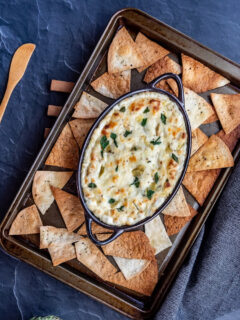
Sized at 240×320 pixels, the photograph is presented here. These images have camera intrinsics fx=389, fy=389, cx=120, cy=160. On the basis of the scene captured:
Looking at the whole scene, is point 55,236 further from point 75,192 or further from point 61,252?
point 75,192

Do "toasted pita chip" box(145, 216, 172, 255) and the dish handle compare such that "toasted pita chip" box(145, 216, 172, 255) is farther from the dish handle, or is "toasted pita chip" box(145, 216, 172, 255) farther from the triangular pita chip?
the dish handle

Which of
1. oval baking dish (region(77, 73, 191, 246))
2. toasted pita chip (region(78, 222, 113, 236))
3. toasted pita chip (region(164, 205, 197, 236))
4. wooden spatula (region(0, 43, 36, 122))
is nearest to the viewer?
oval baking dish (region(77, 73, 191, 246))

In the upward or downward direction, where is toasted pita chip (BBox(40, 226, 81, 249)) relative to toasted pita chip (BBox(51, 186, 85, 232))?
downward

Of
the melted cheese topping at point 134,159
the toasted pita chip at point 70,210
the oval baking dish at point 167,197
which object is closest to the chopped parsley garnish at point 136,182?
the melted cheese topping at point 134,159

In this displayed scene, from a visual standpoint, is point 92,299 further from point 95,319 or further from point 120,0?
point 120,0

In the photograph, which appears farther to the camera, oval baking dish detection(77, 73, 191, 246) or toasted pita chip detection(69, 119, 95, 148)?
toasted pita chip detection(69, 119, 95, 148)

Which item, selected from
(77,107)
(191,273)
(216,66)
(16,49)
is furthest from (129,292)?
(16,49)

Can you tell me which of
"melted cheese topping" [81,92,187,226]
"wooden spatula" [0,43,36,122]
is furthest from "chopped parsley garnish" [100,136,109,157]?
"wooden spatula" [0,43,36,122]
